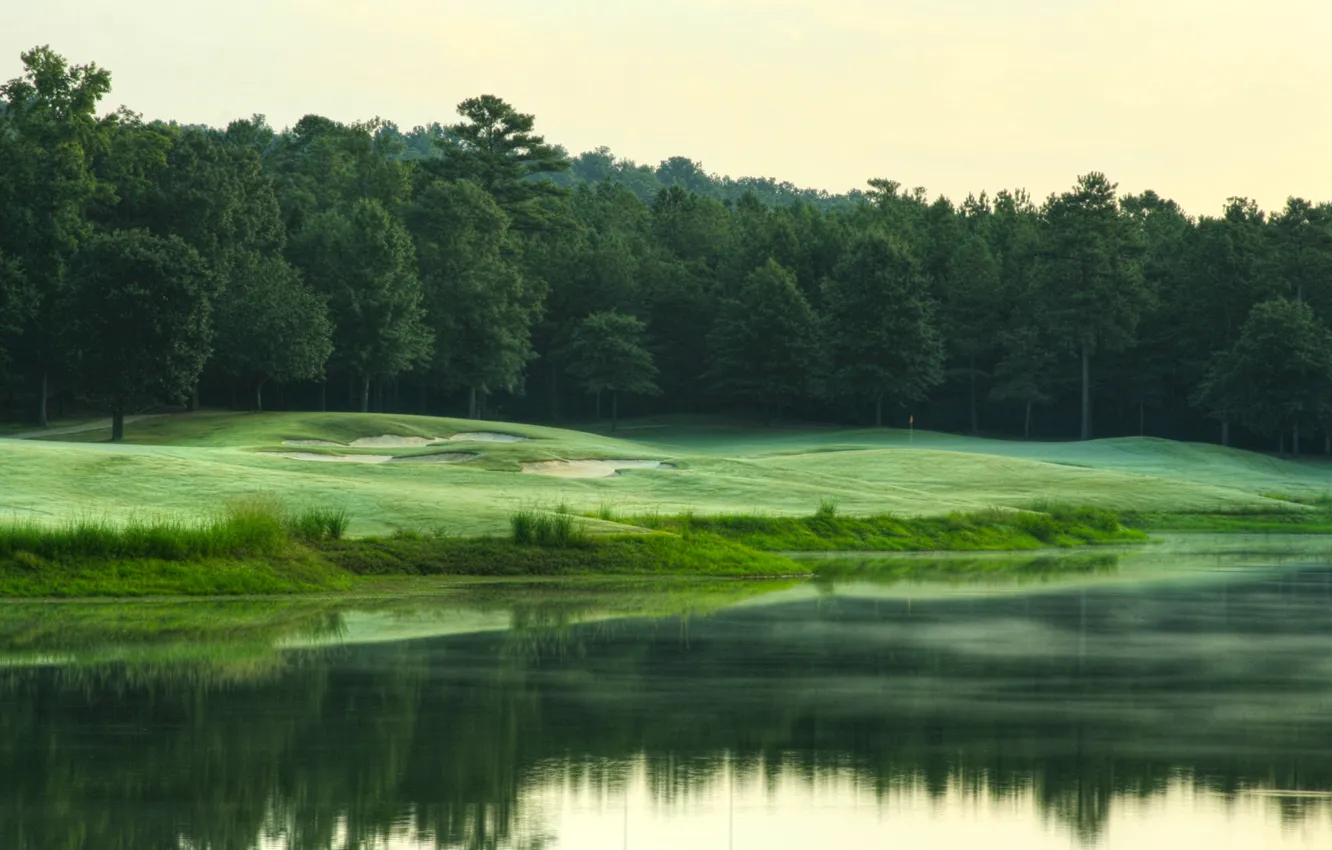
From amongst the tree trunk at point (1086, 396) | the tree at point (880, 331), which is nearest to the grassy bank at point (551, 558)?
the tree at point (880, 331)

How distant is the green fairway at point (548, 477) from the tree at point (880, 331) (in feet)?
34.2

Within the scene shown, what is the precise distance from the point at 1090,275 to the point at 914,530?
216 feet

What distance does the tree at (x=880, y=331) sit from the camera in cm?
10694

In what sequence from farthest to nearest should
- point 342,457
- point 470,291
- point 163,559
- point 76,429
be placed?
point 470,291
point 76,429
point 342,457
point 163,559

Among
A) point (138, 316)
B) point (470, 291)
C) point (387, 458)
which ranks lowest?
point (387, 458)

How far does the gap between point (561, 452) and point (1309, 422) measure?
189 ft

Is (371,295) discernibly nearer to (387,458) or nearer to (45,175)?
(45,175)

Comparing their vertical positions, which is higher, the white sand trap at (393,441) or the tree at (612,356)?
the tree at (612,356)

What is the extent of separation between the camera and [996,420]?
391ft

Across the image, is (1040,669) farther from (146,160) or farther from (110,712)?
(146,160)

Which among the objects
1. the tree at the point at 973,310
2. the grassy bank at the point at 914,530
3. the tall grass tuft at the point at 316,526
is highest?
the tree at the point at 973,310

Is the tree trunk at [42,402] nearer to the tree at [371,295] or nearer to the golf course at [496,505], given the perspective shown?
the golf course at [496,505]

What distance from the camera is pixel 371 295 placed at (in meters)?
93.3

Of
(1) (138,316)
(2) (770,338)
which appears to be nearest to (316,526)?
(1) (138,316)
